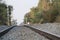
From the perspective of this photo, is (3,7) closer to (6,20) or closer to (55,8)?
(6,20)

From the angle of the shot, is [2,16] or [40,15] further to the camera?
[2,16]

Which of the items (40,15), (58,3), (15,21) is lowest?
(15,21)

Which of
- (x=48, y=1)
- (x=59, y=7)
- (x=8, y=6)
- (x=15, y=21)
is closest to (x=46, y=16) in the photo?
(x=59, y=7)

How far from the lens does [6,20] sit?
76188 millimetres

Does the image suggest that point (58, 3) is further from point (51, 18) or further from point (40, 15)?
point (40, 15)

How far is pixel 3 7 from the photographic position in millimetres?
77562

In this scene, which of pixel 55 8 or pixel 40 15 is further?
pixel 40 15

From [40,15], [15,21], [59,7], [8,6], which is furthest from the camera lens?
[15,21]

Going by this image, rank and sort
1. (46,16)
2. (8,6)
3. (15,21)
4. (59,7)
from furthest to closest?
(15,21), (8,6), (46,16), (59,7)

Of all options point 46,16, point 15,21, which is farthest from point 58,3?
point 15,21

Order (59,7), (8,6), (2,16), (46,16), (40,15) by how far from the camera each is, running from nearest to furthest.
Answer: (59,7)
(46,16)
(40,15)
(2,16)
(8,6)

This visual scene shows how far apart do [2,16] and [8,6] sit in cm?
1035

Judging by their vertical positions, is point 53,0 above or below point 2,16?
above

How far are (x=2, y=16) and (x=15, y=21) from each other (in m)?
23.9
